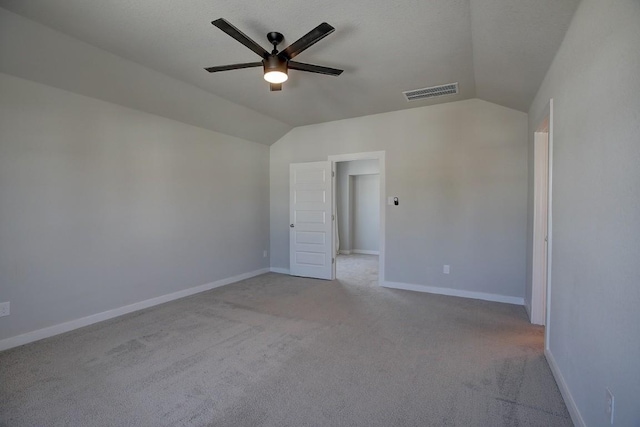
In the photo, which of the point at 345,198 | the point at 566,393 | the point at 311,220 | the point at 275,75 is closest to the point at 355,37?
the point at 275,75

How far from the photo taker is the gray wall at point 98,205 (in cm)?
290

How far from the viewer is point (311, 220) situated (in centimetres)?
567

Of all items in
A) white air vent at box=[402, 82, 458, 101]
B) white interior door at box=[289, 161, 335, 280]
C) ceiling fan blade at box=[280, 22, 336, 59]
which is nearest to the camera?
ceiling fan blade at box=[280, 22, 336, 59]

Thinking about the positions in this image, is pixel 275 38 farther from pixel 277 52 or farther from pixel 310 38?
pixel 310 38

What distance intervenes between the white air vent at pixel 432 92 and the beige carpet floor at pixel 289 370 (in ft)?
9.18

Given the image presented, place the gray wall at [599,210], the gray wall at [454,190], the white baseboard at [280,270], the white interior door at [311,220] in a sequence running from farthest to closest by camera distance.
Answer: the white baseboard at [280,270]
the white interior door at [311,220]
the gray wall at [454,190]
the gray wall at [599,210]

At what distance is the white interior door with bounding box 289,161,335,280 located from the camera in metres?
5.54

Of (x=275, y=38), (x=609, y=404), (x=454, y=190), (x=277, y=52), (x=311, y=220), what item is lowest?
(x=609, y=404)

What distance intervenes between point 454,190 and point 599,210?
9.95 ft

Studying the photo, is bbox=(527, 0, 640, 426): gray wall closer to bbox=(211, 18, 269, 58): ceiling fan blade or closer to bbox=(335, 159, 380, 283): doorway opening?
bbox=(211, 18, 269, 58): ceiling fan blade

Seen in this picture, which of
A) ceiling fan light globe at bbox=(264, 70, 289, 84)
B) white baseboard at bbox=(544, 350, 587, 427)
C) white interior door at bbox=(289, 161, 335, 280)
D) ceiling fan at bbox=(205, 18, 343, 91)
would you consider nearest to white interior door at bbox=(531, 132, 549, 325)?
white baseboard at bbox=(544, 350, 587, 427)

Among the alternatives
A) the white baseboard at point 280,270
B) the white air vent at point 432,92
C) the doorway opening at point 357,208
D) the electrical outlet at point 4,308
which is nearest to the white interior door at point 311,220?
the white baseboard at point 280,270

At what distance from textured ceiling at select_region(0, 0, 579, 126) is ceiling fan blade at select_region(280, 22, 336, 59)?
0.83 feet

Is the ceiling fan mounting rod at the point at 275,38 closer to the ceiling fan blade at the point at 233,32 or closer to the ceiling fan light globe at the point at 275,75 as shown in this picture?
the ceiling fan light globe at the point at 275,75
